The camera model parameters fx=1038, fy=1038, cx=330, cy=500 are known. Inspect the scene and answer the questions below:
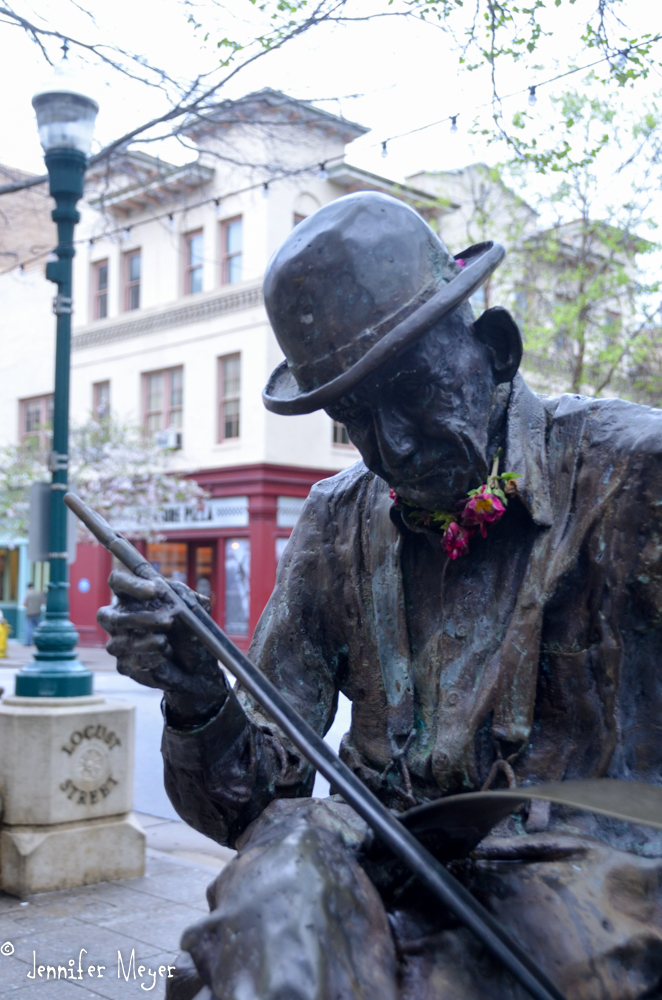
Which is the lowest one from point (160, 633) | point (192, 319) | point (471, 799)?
point (471, 799)

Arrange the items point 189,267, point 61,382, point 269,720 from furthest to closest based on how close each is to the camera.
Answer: point 189,267
point 61,382
point 269,720

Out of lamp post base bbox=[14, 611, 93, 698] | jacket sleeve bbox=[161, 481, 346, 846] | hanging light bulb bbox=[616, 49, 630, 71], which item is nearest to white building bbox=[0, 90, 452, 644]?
hanging light bulb bbox=[616, 49, 630, 71]

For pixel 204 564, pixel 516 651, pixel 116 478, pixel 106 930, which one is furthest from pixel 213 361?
pixel 516 651

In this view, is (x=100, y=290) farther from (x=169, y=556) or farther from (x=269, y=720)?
(x=269, y=720)

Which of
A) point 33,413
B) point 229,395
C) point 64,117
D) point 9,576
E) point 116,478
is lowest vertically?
point 9,576

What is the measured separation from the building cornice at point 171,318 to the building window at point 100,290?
476 mm

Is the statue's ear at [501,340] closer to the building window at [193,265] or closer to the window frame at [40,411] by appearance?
the building window at [193,265]

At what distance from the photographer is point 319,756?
1601 millimetres

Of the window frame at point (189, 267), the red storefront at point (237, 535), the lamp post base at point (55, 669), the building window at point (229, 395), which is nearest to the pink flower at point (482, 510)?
the lamp post base at point (55, 669)

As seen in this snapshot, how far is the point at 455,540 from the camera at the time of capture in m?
1.96

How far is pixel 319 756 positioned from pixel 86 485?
2053 cm

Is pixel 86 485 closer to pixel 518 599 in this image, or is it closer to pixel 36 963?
pixel 36 963

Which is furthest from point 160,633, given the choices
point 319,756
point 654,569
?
point 654,569

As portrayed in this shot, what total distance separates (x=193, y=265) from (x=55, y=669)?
58.0 ft
